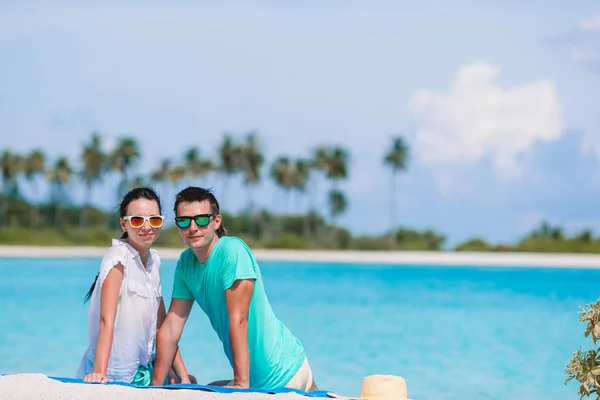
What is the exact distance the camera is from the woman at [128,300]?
4.28 m

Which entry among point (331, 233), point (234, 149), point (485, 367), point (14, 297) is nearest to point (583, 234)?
point (331, 233)

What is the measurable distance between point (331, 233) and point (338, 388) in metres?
49.1

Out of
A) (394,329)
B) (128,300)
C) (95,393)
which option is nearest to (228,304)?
(128,300)

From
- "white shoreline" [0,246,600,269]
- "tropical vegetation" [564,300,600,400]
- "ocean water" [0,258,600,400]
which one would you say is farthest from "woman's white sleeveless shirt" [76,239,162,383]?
"white shoreline" [0,246,600,269]

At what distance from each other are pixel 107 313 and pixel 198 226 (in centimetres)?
61

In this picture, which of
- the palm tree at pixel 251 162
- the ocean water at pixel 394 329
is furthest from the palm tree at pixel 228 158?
the ocean water at pixel 394 329

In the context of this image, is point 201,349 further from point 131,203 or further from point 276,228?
point 276,228

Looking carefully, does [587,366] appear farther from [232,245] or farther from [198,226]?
[198,226]

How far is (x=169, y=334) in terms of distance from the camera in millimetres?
4461

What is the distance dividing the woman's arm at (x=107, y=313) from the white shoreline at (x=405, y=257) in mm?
34425

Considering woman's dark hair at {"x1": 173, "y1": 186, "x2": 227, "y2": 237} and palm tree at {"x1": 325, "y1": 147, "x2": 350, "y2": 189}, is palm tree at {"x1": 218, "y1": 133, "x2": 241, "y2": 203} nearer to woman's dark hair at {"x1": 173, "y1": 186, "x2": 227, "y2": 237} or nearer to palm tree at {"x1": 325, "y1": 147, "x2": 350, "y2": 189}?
palm tree at {"x1": 325, "y1": 147, "x2": 350, "y2": 189}

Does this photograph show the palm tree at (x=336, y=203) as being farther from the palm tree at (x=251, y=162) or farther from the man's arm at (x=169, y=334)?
the man's arm at (x=169, y=334)

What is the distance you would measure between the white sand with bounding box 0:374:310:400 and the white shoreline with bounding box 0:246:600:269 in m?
34.4

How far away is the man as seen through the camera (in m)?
4.22
